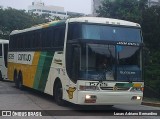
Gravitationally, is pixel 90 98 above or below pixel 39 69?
below

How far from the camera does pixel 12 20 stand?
52688 mm

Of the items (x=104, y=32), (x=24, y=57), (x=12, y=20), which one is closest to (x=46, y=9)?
(x=12, y=20)

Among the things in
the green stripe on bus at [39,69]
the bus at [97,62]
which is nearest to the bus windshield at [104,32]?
the bus at [97,62]

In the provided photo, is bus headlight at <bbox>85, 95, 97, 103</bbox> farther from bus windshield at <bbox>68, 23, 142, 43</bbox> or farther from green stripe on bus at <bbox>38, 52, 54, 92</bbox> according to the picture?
green stripe on bus at <bbox>38, 52, 54, 92</bbox>

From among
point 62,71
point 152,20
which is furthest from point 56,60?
point 152,20

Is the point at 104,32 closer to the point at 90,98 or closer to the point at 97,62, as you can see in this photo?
the point at 97,62

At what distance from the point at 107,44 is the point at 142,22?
60.7 feet

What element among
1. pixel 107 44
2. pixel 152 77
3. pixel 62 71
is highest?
pixel 107 44

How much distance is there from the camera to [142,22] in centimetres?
3134

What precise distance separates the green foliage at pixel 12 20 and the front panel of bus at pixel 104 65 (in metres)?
37.5

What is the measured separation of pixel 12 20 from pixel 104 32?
1590 inches

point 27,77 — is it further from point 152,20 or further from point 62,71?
point 152,20

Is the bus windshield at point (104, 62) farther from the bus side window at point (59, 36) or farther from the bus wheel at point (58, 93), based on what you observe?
the bus wheel at point (58, 93)

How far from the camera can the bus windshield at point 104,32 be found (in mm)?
13539
